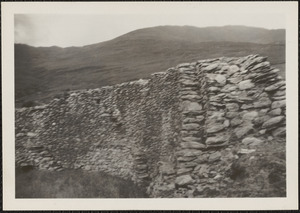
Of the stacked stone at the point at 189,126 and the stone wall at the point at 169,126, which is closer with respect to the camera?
the stone wall at the point at 169,126

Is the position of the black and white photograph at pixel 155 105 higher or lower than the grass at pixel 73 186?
higher

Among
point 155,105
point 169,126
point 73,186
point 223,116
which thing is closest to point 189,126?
point 169,126

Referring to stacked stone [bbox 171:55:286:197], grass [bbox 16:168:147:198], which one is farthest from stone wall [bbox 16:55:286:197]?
grass [bbox 16:168:147:198]

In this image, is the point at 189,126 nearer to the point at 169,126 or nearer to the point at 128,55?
the point at 169,126

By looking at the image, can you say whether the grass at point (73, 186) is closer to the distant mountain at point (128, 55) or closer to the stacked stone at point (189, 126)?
the stacked stone at point (189, 126)

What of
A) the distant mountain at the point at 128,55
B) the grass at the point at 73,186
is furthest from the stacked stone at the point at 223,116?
the grass at the point at 73,186

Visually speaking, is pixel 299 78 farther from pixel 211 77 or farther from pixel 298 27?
pixel 211 77

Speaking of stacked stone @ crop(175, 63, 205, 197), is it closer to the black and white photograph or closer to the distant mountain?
the black and white photograph
